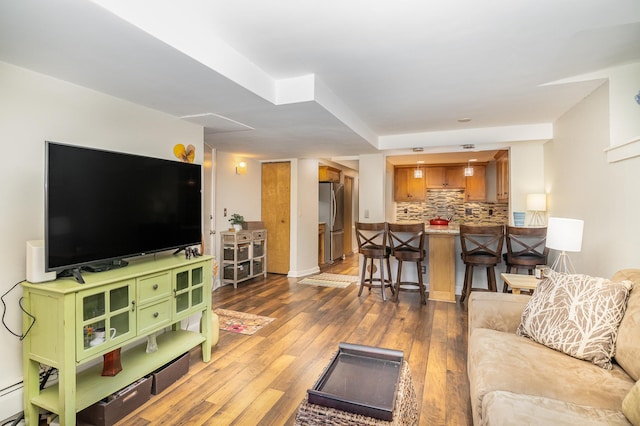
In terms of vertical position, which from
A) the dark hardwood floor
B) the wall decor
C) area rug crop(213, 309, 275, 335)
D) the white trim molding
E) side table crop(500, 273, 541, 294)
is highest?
the wall decor

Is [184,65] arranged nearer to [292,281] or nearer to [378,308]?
[378,308]

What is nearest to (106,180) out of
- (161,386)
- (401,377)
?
(161,386)

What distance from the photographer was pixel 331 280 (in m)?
5.52

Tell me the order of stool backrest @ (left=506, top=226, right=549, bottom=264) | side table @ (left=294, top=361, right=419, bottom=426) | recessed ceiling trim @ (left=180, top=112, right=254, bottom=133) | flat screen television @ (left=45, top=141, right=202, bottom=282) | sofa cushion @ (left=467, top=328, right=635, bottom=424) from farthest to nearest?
stool backrest @ (left=506, top=226, right=549, bottom=264)
recessed ceiling trim @ (left=180, top=112, right=254, bottom=133)
flat screen television @ (left=45, top=141, right=202, bottom=282)
sofa cushion @ (left=467, top=328, right=635, bottom=424)
side table @ (left=294, top=361, right=419, bottom=426)

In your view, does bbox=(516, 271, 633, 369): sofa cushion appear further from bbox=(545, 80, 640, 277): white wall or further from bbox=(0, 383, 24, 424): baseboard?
bbox=(0, 383, 24, 424): baseboard

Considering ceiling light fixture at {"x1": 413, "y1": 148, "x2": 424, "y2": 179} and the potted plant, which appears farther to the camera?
the potted plant

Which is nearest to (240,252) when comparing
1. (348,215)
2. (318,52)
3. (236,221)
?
(236,221)

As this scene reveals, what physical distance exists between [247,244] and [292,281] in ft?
3.17

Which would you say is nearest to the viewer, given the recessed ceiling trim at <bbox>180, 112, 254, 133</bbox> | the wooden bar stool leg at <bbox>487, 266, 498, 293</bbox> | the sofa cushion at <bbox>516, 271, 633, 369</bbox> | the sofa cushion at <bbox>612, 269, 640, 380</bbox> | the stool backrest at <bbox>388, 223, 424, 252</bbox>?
the sofa cushion at <bbox>612, 269, 640, 380</bbox>

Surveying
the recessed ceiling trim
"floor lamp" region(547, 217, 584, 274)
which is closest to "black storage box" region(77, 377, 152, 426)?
the recessed ceiling trim

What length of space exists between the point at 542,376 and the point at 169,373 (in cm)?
221

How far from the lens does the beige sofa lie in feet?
3.94

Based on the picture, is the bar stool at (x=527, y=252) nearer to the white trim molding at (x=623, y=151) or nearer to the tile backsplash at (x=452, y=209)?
the white trim molding at (x=623, y=151)

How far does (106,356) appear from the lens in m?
2.02
